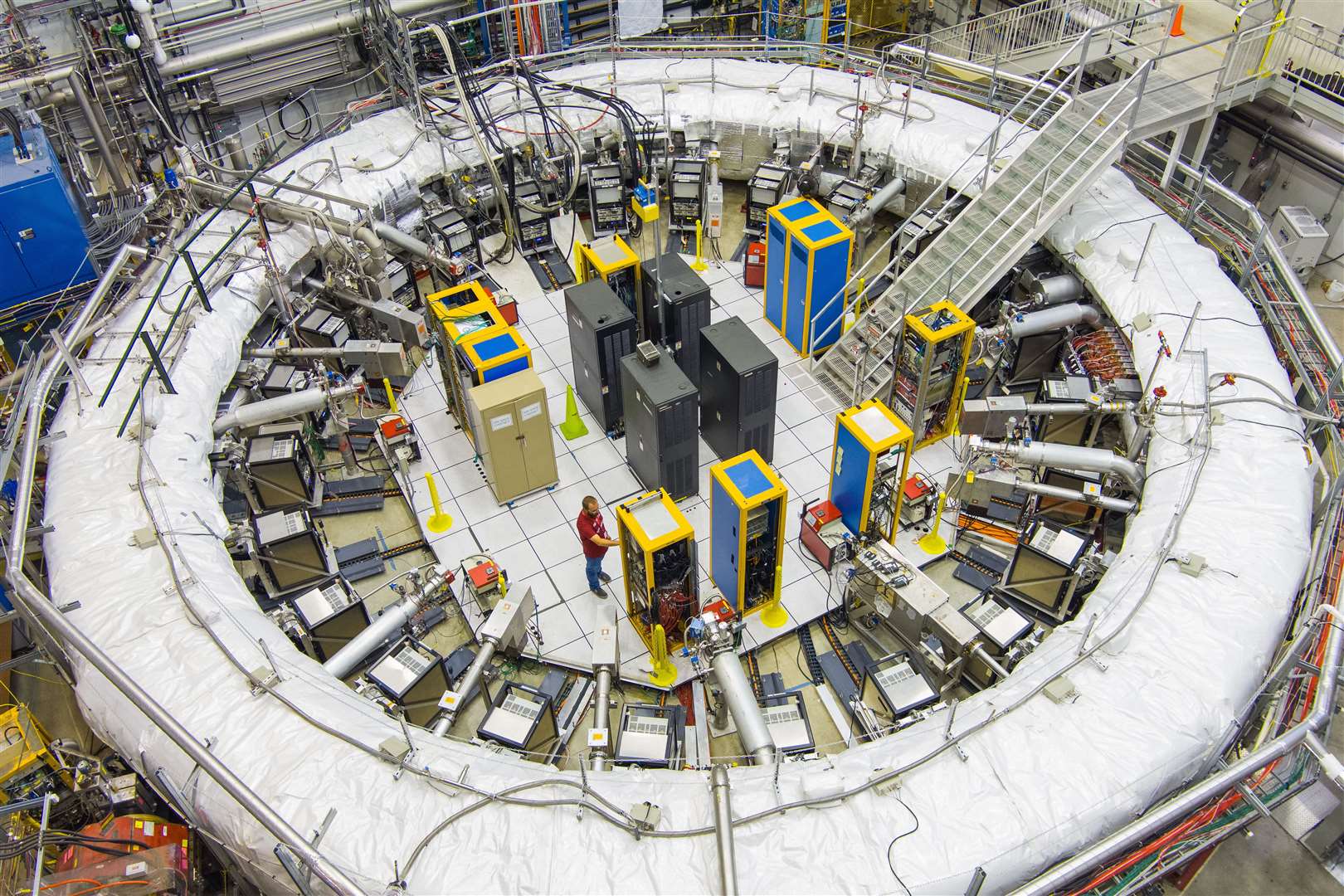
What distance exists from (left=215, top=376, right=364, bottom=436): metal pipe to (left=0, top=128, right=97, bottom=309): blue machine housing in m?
4.15

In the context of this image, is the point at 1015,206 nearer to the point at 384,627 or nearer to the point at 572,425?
the point at 572,425

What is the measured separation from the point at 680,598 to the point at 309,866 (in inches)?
189

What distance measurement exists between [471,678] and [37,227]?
32.3 ft

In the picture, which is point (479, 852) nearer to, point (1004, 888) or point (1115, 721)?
point (1004, 888)

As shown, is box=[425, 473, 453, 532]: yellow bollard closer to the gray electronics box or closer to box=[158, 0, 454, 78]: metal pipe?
the gray electronics box

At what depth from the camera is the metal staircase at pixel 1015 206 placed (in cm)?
1406

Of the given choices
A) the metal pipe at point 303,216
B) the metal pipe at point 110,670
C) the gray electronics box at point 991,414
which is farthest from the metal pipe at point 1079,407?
the metal pipe at point 110,670

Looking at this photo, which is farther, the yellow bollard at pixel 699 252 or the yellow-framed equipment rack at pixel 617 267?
the yellow bollard at pixel 699 252

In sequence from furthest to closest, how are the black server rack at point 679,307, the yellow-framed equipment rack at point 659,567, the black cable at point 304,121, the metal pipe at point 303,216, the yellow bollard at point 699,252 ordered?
the black cable at point 304,121 → the yellow bollard at point 699,252 → the metal pipe at point 303,216 → the black server rack at point 679,307 → the yellow-framed equipment rack at point 659,567

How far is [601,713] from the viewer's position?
1014cm

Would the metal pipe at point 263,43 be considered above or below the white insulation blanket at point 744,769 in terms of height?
above

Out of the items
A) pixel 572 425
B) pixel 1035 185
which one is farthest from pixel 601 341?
pixel 1035 185

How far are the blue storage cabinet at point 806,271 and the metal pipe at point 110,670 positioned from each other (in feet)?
32.0

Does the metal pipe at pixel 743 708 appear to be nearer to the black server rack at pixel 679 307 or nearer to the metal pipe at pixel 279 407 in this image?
the black server rack at pixel 679 307
